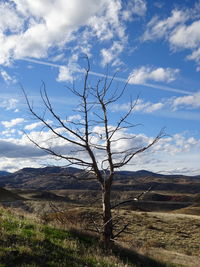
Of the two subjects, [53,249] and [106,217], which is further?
[106,217]

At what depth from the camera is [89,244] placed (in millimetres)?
10711

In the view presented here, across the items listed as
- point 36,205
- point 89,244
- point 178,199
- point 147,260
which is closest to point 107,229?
point 89,244

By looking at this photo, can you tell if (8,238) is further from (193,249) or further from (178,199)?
(178,199)

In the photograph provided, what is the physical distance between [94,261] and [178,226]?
2700 centimetres

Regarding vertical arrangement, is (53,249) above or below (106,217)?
below

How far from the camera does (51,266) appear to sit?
7469 millimetres

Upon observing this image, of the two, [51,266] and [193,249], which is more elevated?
[51,266]

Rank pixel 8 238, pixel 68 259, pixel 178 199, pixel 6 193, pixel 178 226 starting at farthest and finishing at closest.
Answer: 1. pixel 178 199
2. pixel 6 193
3. pixel 178 226
4. pixel 8 238
5. pixel 68 259

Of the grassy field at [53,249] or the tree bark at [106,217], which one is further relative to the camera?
the tree bark at [106,217]

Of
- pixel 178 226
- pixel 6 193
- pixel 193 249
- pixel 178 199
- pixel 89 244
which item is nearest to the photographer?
pixel 89 244

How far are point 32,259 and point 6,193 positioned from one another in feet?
219

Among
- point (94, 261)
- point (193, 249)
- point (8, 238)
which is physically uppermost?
point (8, 238)

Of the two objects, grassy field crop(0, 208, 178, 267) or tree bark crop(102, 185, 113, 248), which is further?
tree bark crop(102, 185, 113, 248)

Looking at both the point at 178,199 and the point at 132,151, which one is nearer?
the point at 132,151
